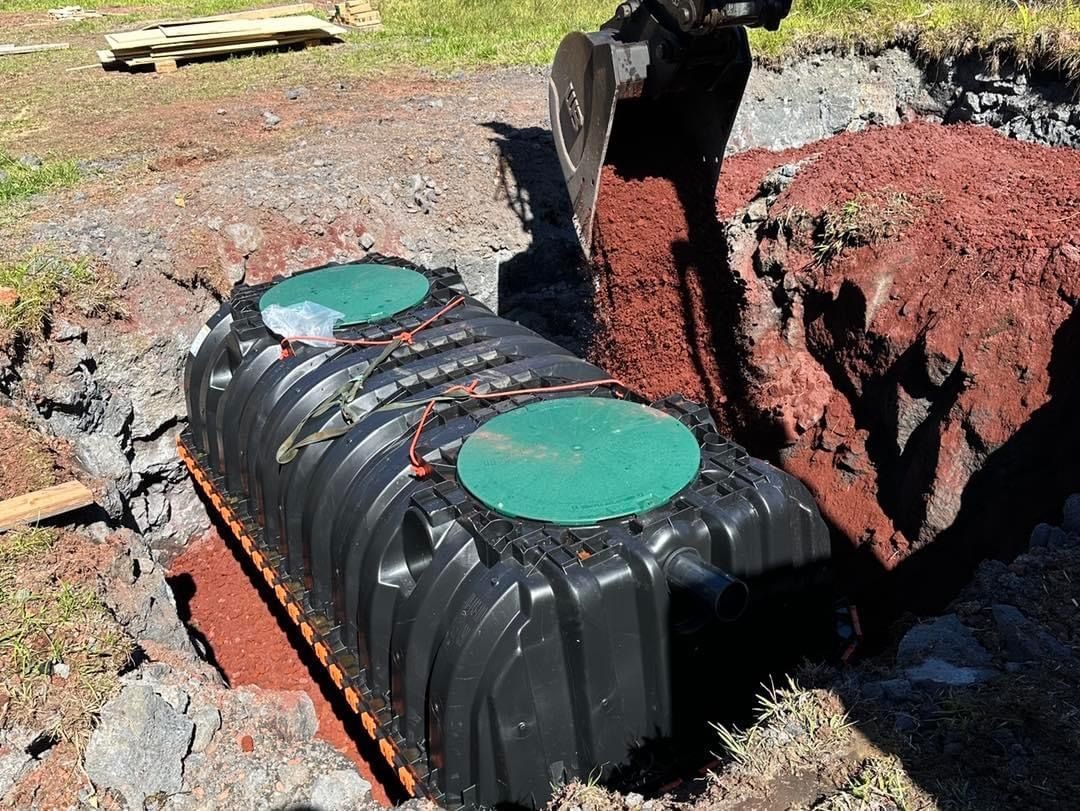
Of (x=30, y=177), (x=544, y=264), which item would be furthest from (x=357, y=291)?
(x=30, y=177)

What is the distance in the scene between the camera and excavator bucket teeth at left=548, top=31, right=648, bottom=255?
6.36 m

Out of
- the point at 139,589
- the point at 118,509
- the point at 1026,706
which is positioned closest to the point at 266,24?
the point at 118,509

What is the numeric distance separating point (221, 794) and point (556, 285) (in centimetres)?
656

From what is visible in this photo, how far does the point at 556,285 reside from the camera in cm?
925

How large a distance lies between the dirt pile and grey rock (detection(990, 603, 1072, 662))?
5.61 ft

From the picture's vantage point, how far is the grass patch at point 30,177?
859 centimetres

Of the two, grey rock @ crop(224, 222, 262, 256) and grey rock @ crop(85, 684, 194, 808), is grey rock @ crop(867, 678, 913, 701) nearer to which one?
grey rock @ crop(85, 684, 194, 808)

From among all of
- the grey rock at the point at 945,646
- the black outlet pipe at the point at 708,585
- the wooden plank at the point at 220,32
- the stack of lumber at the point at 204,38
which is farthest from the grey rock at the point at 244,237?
the wooden plank at the point at 220,32

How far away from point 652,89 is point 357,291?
2714 mm

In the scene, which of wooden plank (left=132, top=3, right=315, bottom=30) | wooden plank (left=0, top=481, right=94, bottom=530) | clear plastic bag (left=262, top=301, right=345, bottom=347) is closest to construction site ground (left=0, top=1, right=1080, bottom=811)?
wooden plank (left=0, top=481, right=94, bottom=530)

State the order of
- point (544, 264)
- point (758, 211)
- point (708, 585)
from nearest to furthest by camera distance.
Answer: point (708, 585) → point (758, 211) → point (544, 264)

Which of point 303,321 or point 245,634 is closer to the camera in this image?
point 303,321

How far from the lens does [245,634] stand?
664 centimetres

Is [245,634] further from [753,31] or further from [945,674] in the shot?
[753,31]
